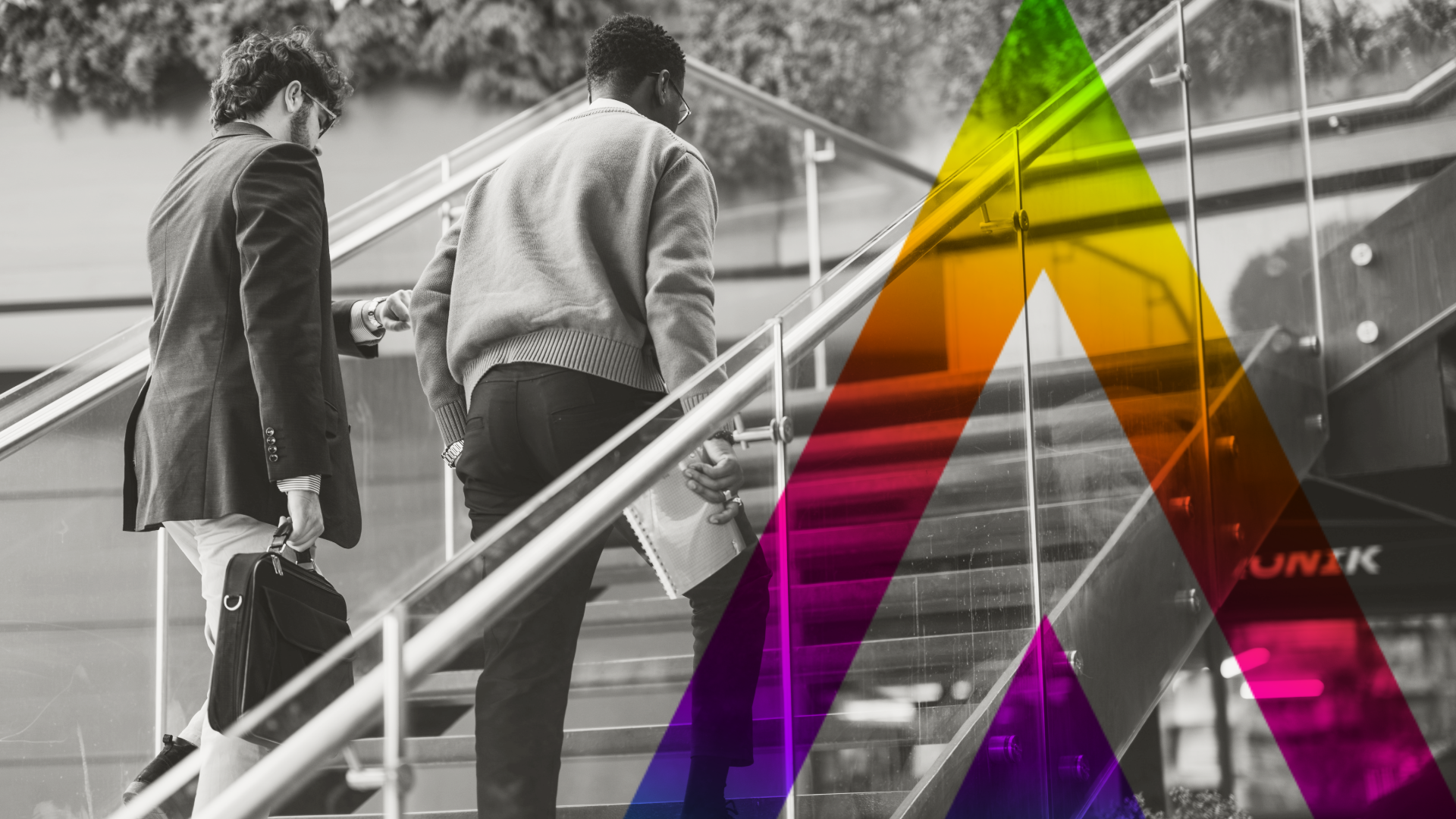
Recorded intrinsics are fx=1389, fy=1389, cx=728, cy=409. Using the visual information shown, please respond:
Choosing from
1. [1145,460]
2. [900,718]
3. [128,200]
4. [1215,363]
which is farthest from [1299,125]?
[128,200]

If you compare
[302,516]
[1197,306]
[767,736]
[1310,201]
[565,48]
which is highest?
[565,48]

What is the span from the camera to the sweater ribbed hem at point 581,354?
91.0 inches

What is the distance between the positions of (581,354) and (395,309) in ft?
2.00

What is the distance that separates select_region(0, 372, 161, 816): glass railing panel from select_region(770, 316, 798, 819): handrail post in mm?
1741

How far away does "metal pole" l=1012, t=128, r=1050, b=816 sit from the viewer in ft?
8.72

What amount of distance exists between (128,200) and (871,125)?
3.60m

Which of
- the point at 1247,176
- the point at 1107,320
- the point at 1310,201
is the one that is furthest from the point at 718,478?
the point at 1310,201

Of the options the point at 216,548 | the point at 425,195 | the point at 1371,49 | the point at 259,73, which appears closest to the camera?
the point at 216,548

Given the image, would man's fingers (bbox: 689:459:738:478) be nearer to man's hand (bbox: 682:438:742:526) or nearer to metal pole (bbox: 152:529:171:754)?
man's hand (bbox: 682:438:742:526)

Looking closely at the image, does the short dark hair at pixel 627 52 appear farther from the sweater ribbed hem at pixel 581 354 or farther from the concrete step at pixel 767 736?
the concrete step at pixel 767 736

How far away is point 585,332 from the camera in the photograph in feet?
7.62

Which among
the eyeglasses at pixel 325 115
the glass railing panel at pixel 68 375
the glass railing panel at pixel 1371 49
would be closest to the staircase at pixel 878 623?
the eyeglasses at pixel 325 115

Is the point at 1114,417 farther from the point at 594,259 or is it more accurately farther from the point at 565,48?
the point at 565,48

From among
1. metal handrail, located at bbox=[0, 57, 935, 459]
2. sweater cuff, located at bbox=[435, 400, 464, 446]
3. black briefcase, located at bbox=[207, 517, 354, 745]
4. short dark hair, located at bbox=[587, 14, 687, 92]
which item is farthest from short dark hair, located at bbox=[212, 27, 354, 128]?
black briefcase, located at bbox=[207, 517, 354, 745]
